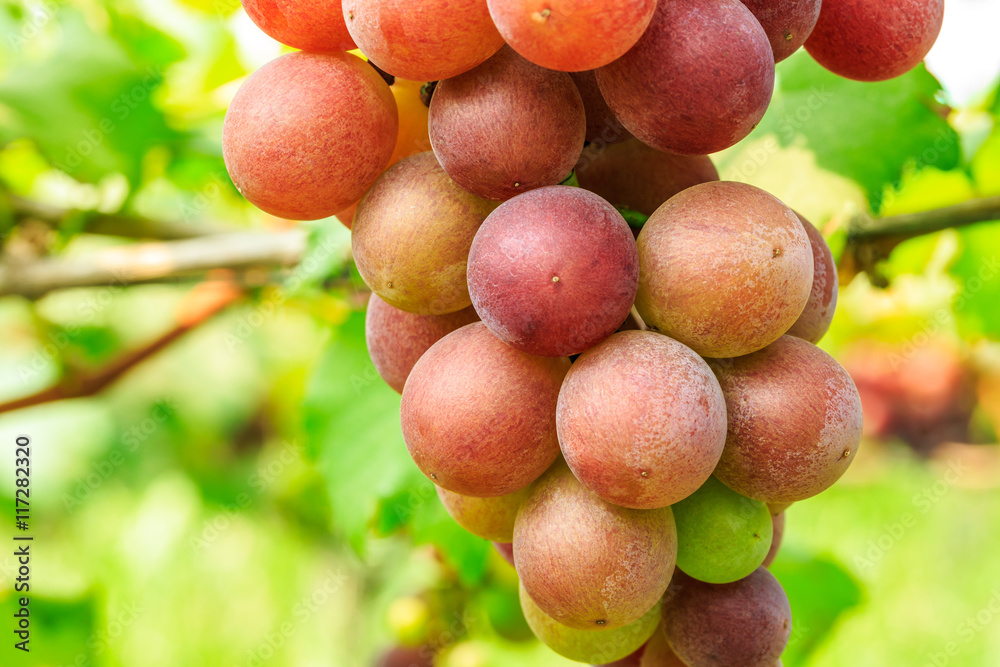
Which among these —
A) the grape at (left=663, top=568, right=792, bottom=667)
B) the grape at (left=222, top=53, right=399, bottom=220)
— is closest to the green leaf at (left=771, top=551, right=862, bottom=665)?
the grape at (left=663, top=568, right=792, bottom=667)

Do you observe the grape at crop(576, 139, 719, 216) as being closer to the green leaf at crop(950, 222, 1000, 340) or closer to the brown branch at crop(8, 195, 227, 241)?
the green leaf at crop(950, 222, 1000, 340)

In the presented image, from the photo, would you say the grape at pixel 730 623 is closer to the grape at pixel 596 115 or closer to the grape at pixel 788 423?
the grape at pixel 788 423

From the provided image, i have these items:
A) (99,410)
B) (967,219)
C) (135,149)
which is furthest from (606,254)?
(99,410)

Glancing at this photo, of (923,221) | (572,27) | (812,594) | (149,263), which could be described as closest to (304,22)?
(572,27)

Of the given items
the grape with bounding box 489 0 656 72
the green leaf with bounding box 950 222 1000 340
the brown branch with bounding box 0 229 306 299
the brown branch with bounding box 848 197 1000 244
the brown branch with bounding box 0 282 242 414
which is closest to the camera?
the grape with bounding box 489 0 656 72

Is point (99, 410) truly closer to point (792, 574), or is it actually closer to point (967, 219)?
point (792, 574)

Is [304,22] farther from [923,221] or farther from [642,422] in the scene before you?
[923,221]

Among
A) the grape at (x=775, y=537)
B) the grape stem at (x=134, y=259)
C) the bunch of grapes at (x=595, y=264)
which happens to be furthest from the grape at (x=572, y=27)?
A: the grape stem at (x=134, y=259)

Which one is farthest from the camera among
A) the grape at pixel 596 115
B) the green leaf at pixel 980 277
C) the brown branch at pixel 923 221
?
the green leaf at pixel 980 277
